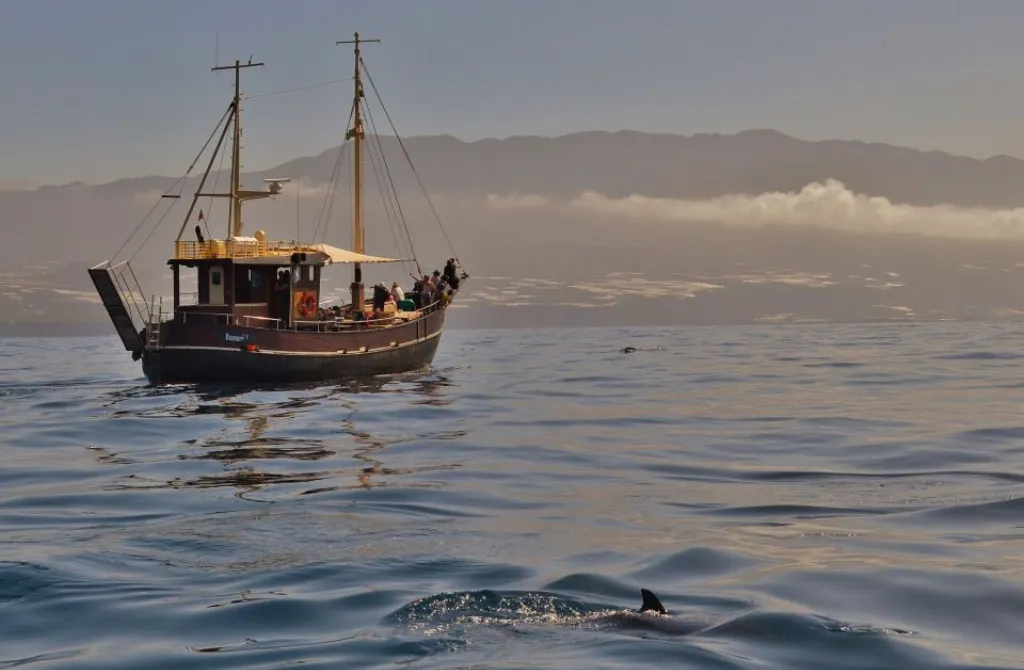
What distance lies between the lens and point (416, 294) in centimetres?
5853

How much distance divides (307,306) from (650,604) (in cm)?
3872

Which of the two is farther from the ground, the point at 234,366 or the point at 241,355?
the point at 241,355

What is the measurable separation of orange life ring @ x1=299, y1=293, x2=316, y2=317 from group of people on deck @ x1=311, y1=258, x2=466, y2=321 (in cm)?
304

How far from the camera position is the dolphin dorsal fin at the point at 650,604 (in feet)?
39.8

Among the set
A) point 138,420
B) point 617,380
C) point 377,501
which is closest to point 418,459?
point 377,501

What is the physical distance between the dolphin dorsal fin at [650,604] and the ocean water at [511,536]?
0.19 m

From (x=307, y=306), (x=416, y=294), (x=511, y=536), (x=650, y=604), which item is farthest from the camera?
(x=416, y=294)

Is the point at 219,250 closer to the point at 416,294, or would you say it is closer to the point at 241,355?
the point at 241,355

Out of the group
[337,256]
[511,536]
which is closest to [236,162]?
[337,256]

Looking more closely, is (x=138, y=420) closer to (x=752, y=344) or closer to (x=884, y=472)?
(x=884, y=472)

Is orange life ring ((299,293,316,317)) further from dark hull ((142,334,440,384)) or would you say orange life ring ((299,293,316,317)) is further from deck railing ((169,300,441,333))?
dark hull ((142,334,440,384))

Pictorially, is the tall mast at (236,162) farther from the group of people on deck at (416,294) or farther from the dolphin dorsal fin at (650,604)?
the dolphin dorsal fin at (650,604)

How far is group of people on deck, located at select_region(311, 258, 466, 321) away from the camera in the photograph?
5388cm

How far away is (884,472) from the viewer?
2334 cm
